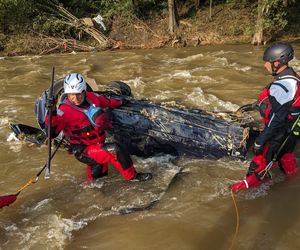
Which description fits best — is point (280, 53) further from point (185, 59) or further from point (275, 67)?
point (185, 59)

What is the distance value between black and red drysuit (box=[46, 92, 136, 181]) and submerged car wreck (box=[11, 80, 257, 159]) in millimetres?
781

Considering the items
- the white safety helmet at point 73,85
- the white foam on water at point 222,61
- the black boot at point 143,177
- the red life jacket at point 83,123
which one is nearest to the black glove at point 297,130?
the black boot at point 143,177

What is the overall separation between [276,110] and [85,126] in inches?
94.4

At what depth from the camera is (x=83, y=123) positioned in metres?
5.34

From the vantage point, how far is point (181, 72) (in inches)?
484

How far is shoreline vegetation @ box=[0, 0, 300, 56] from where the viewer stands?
17.7 m

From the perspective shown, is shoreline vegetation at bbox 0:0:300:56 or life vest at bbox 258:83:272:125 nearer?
life vest at bbox 258:83:272:125

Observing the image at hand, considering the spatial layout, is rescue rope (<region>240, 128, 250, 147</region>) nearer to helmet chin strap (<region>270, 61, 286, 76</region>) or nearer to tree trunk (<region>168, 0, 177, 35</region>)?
helmet chin strap (<region>270, 61, 286, 76</region>)

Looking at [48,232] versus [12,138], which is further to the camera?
[12,138]

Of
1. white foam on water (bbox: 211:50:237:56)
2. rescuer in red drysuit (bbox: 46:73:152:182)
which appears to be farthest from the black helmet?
white foam on water (bbox: 211:50:237:56)

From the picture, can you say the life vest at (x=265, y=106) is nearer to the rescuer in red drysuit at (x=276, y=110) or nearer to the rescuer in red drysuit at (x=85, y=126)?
the rescuer in red drysuit at (x=276, y=110)

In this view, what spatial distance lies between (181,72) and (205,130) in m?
6.46

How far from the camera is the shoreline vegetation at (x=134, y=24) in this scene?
17.7 meters

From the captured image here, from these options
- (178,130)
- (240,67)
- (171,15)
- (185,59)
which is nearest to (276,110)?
(178,130)
